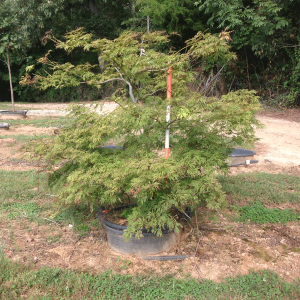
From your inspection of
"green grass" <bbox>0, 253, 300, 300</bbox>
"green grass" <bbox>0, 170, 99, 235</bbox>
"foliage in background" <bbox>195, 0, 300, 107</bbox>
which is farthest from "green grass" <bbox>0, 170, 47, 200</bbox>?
"foliage in background" <bbox>195, 0, 300, 107</bbox>

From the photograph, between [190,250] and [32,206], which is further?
[32,206]

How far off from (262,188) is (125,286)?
3.00 metres

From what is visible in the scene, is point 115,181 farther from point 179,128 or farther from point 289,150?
point 289,150

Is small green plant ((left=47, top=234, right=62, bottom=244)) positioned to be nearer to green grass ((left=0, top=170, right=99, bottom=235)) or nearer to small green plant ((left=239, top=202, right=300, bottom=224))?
green grass ((left=0, top=170, right=99, bottom=235))

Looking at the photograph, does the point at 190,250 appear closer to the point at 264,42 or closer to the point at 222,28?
the point at 264,42

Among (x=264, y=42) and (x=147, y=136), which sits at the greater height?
(x=264, y=42)

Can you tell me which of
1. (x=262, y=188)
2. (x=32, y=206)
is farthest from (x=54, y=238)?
(x=262, y=188)

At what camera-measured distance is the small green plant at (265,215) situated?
157 inches

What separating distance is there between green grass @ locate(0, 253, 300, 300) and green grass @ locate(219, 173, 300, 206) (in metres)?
1.81

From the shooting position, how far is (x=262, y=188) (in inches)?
194

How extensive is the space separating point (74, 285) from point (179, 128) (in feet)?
5.56

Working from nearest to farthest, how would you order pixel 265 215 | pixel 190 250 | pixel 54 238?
pixel 190 250
pixel 54 238
pixel 265 215

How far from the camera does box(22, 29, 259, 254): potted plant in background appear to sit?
9.10ft

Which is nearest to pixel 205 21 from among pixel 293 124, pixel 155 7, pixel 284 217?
pixel 155 7
